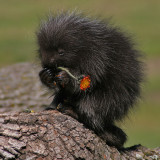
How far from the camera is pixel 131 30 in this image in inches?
437

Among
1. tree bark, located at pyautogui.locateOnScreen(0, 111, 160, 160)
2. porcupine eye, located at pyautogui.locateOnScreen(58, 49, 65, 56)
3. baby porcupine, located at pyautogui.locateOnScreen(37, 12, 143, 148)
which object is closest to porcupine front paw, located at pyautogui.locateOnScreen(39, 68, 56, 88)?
baby porcupine, located at pyautogui.locateOnScreen(37, 12, 143, 148)

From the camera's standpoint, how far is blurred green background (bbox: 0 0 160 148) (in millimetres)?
14475

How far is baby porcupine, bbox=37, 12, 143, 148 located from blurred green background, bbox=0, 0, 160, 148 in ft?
2.39

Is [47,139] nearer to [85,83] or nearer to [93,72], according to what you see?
[85,83]

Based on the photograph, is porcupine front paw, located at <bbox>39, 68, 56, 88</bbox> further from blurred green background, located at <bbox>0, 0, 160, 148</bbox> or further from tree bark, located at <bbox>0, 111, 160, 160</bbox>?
blurred green background, located at <bbox>0, 0, 160, 148</bbox>

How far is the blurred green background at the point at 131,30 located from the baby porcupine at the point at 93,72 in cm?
73

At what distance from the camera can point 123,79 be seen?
5961mm

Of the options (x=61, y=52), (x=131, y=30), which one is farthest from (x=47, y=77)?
(x=131, y=30)

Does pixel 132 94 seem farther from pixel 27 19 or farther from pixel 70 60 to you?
pixel 27 19

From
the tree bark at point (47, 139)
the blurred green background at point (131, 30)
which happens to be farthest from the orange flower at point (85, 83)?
the blurred green background at point (131, 30)

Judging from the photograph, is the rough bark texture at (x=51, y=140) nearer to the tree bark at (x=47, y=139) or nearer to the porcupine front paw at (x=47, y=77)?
the tree bark at (x=47, y=139)

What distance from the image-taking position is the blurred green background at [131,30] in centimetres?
1448

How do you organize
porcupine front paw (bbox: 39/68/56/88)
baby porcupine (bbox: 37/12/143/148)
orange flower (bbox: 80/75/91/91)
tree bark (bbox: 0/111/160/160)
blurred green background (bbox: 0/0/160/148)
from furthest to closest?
blurred green background (bbox: 0/0/160/148) → porcupine front paw (bbox: 39/68/56/88) → baby porcupine (bbox: 37/12/143/148) → orange flower (bbox: 80/75/91/91) → tree bark (bbox: 0/111/160/160)

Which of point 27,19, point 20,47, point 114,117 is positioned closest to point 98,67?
point 114,117
